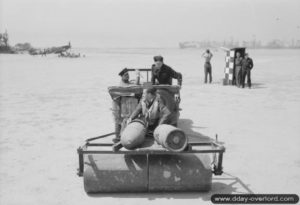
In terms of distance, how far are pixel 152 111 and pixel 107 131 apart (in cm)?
376

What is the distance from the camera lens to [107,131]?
963 cm

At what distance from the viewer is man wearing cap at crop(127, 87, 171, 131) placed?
609 centimetres

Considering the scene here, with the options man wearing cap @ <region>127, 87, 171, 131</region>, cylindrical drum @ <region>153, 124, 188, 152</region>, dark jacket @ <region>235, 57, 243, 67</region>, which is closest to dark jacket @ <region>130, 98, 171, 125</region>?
man wearing cap @ <region>127, 87, 171, 131</region>

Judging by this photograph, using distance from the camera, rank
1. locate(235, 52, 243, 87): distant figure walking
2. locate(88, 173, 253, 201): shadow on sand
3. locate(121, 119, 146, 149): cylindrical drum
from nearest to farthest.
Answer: locate(121, 119, 146, 149): cylindrical drum < locate(88, 173, 253, 201): shadow on sand < locate(235, 52, 243, 87): distant figure walking

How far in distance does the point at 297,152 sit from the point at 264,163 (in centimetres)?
119

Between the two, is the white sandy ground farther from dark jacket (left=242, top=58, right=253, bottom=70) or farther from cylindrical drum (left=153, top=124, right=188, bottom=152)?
dark jacket (left=242, top=58, right=253, bottom=70)

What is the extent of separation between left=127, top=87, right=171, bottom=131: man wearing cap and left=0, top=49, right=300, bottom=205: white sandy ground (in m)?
1.21

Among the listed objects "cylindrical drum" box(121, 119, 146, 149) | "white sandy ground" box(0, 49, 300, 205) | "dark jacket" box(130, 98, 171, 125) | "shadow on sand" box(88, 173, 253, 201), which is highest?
"dark jacket" box(130, 98, 171, 125)

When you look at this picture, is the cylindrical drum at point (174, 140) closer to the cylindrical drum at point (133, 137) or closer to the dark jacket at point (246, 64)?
the cylindrical drum at point (133, 137)

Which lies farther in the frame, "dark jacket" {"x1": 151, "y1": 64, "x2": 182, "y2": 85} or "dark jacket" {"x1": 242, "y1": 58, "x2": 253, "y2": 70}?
"dark jacket" {"x1": 242, "y1": 58, "x2": 253, "y2": 70}

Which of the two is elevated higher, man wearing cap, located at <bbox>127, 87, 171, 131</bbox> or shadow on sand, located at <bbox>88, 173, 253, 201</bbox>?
man wearing cap, located at <bbox>127, 87, 171, 131</bbox>

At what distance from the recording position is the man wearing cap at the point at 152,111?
609 centimetres

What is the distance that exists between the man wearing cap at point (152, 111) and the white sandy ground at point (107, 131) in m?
1.21

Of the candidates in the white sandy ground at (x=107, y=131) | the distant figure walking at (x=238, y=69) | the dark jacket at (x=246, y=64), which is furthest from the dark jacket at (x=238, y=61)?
the white sandy ground at (x=107, y=131)
